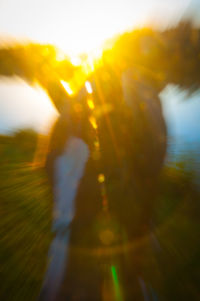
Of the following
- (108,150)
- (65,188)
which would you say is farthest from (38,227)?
(108,150)

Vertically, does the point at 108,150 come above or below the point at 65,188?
above

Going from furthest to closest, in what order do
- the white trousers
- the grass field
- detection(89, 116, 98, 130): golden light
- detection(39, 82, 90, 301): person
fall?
detection(89, 116, 98, 130): golden light → detection(39, 82, 90, 301): person → the white trousers → the grass field

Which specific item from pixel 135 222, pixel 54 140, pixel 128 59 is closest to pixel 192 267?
pixel 135 222

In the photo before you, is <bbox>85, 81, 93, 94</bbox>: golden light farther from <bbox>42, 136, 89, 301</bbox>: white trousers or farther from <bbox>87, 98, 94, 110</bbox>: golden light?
<bbox>42, 136, 89, 301</bbox>: white trousers

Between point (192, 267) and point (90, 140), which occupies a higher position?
point (90, 140)

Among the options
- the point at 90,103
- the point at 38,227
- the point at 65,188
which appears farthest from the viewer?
the point at 90,103

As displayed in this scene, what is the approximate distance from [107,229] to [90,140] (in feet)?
1.82

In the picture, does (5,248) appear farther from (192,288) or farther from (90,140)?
(192,288)

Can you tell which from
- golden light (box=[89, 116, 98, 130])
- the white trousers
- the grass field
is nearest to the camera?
the grass field

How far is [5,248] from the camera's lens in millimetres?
894

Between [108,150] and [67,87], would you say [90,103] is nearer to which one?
[67,87]

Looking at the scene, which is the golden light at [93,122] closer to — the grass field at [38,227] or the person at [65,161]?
the person at [65,161]

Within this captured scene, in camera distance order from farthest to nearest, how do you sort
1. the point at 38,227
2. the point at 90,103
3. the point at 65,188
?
the point at 90,103 < the point at 65,188 < the point at 38,227

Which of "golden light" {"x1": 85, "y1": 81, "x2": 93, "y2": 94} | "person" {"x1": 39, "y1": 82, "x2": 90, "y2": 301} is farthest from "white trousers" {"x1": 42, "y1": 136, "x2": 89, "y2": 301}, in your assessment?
"golden light" {"x1": 85, "y1": 81, "x2": 93, "y2": 94}
